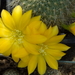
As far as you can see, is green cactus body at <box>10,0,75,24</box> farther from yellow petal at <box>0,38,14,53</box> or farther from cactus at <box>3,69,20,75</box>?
cactus at <box>3,69,20,75</box>

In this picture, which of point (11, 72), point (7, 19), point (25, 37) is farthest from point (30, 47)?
point (11, 72)

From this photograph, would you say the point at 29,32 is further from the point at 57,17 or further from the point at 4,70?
the point at 4,70

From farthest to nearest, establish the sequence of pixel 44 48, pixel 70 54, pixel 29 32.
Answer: pixel 70 54 < pixel 44 48 < pixel 29 32

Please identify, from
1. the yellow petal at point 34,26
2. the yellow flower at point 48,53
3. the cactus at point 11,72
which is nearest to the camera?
the yellow petal at point 34,26

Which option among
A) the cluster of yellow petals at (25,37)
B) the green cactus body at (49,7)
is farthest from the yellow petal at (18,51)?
the green cactus body at (49,7)

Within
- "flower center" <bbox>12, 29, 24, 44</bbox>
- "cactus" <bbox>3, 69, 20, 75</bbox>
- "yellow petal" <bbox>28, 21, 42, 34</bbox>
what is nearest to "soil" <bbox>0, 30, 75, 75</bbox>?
"cactus" <bbox>3, 69, 20, 75</bbox>

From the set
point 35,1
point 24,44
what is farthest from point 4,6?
point 24,44

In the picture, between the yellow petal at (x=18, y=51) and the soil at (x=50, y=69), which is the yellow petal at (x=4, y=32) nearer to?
the yellow petal at (x=18, y=51)
